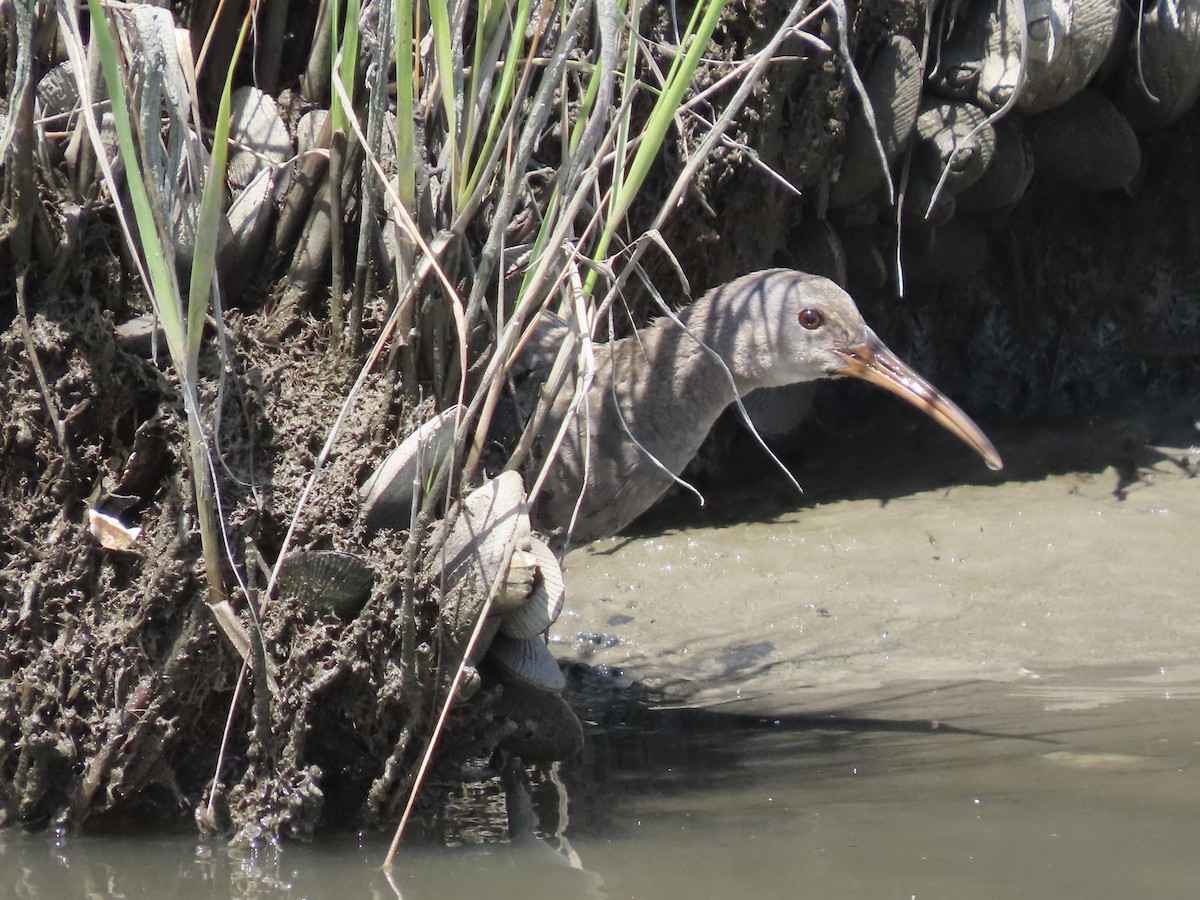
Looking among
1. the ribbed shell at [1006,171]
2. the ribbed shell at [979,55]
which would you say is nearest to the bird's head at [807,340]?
the ribbed shell at [979,55]

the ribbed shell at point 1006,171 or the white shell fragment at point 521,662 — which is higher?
the ribbed shell at point 1006,171

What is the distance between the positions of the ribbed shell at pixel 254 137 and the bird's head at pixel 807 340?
4.14 ft

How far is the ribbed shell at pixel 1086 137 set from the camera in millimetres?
5363

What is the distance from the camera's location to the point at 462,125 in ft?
7.97

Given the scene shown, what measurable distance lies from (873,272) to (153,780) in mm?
3704

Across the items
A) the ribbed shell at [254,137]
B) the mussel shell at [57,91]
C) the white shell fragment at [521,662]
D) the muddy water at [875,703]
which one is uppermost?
the mussel shell at [57,91]

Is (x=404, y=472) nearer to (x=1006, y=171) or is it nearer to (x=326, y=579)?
(x=326, y=579)

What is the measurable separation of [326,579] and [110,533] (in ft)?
1.39

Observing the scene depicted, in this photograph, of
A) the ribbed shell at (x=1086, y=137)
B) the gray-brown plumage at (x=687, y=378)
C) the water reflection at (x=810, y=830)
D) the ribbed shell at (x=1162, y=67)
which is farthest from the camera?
the ribbed shell at (x=1086, y=137)

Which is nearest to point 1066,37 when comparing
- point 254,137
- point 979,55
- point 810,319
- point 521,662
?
point 979,55

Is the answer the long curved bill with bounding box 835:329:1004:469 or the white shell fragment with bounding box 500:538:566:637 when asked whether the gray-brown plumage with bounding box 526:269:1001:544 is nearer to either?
the long curved bill with bounding box 835:329:1004:469

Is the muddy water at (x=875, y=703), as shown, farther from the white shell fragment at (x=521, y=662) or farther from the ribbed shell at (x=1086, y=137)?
the ribbed shell at (x=1086, y=137)

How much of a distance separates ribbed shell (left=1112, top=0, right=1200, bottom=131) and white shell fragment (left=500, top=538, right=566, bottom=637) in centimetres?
358

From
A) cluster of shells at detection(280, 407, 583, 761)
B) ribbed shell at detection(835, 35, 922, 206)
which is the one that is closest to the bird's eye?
cluster of shells at detection(280, 407, 583, 761)
